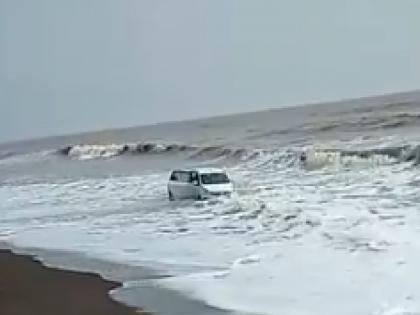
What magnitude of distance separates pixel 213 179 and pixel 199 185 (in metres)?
0.64

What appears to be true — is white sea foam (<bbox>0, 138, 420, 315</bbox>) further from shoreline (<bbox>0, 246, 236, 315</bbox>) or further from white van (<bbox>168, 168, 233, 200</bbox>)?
white van (<bbox>168, 168, 233, 200</bbox>)

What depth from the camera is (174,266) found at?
14625 millimetres

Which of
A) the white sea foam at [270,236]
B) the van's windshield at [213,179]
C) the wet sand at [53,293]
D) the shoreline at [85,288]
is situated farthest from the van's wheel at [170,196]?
the wet sand at [53,293]

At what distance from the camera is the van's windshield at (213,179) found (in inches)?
1088

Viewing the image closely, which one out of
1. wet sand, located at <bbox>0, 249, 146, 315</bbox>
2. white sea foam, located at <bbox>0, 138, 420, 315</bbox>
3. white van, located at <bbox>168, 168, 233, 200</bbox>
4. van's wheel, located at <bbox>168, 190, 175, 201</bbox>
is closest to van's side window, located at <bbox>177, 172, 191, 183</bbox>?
white van, located at <bbox>168, 168, 233, 200</bbox>

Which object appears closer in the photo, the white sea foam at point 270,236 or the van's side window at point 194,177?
the white sea foam at point 270,236

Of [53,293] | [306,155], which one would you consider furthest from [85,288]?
[306,155]

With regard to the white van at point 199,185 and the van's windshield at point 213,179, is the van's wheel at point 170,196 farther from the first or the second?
the van's windshield at point 213,179

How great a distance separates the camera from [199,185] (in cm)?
2752

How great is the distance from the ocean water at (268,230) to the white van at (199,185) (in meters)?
0.78

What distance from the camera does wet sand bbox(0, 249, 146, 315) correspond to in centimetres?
1140

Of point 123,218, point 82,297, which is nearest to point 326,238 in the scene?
point 82,297

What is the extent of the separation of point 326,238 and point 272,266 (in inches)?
98.1

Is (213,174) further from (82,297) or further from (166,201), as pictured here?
(82,297)
